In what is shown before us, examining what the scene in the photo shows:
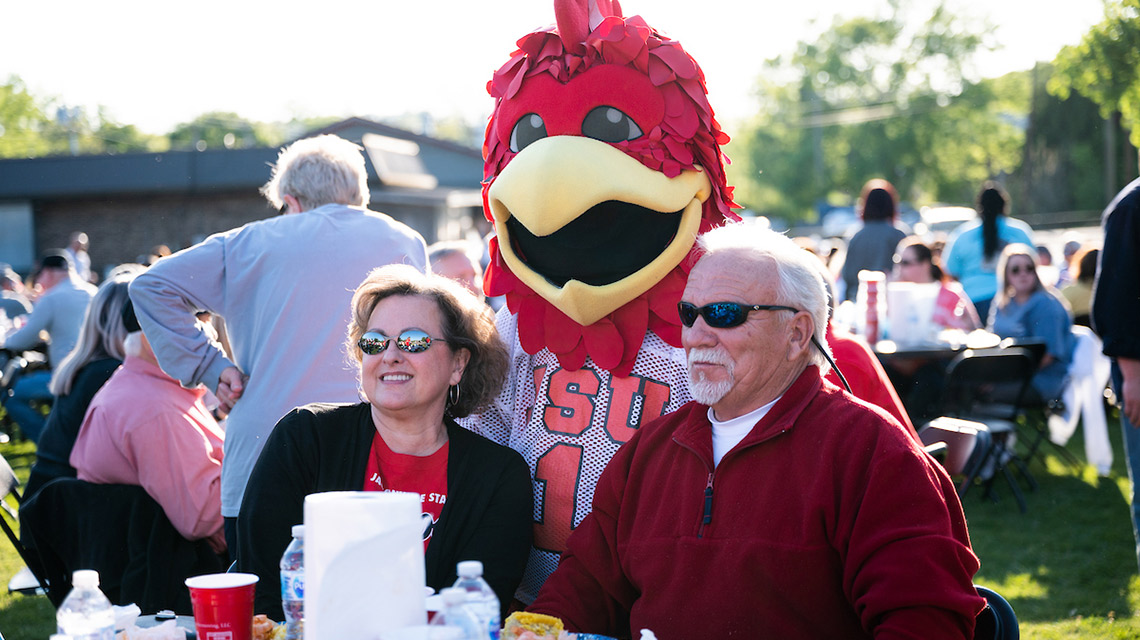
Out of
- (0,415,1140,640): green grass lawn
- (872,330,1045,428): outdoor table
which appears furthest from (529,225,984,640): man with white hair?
(872,330,1045,428): outdoor table

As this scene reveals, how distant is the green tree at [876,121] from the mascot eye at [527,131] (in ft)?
137

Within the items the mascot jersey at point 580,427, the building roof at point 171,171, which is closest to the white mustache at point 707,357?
the mascot jersey at point 580,427

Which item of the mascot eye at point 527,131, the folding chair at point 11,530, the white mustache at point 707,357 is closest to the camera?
the white mustache at point 707,357

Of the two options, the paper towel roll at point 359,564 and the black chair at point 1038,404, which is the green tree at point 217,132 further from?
the paper towel roll at point 359,564

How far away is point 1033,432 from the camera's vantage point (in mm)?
9289

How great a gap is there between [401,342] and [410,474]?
33 cm

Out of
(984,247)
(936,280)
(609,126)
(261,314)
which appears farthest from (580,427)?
(984,247)

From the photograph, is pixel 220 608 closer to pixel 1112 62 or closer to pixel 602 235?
pixel 602 235

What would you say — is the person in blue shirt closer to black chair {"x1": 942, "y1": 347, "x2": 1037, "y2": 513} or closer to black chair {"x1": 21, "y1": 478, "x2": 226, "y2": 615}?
black chair {"x1": 942, "y1": 347, "x2": 1037, "y2": 513}

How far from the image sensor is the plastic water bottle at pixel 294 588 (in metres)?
1.84

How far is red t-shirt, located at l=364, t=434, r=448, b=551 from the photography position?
2559 mm

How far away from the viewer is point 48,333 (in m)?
9.02

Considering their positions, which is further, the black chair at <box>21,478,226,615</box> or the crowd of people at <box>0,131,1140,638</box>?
the black chair at <box>21,478,226,615</box>

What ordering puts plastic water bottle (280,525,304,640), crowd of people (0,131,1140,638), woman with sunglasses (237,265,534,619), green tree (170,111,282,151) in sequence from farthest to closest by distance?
green tree (170,111,282,151), woman with sunglasses (237,265,534,619), crowd of people (0,131,1140,638), plastic water bottle (280,525,304,640)
